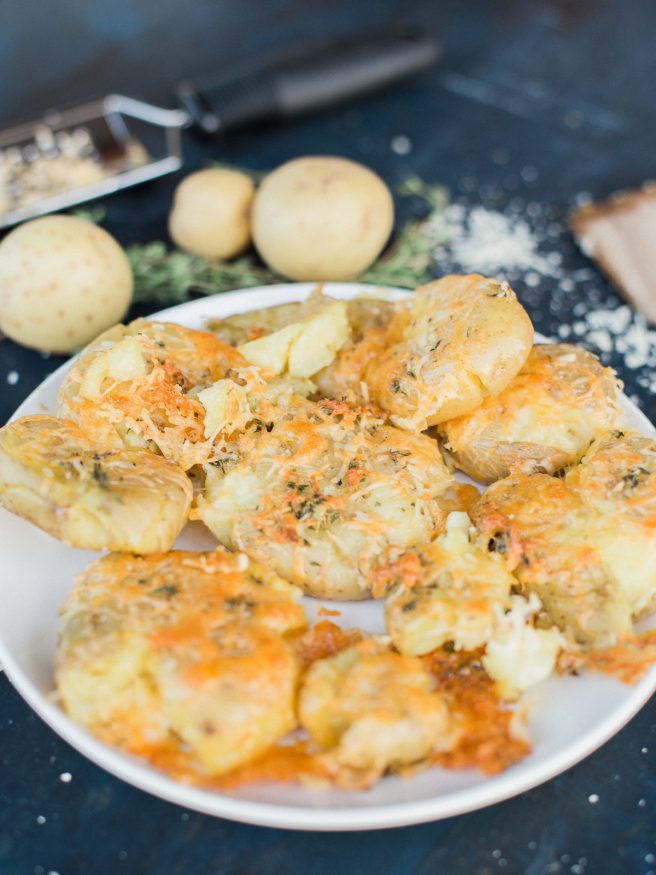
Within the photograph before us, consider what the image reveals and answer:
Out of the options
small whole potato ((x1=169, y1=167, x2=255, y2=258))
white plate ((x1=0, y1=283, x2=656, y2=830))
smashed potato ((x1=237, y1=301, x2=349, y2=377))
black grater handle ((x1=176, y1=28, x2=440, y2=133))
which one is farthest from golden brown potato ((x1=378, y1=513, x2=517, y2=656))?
black grater handle ((x1=176, y1=28, x2=440, y2=133))

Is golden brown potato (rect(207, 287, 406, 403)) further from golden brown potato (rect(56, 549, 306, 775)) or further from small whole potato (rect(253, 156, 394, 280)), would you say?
golden brown potato (rect(56, 549, 306, 775))

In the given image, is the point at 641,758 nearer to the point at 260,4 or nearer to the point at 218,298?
the point at 218,298

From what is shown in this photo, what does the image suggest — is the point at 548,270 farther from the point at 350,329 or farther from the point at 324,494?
the point at 324,494

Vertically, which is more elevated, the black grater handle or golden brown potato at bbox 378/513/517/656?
the black grater handle

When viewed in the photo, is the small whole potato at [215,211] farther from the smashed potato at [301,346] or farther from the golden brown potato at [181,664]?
the golden brown potato at [181,664]

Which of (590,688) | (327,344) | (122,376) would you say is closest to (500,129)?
(327,344)
